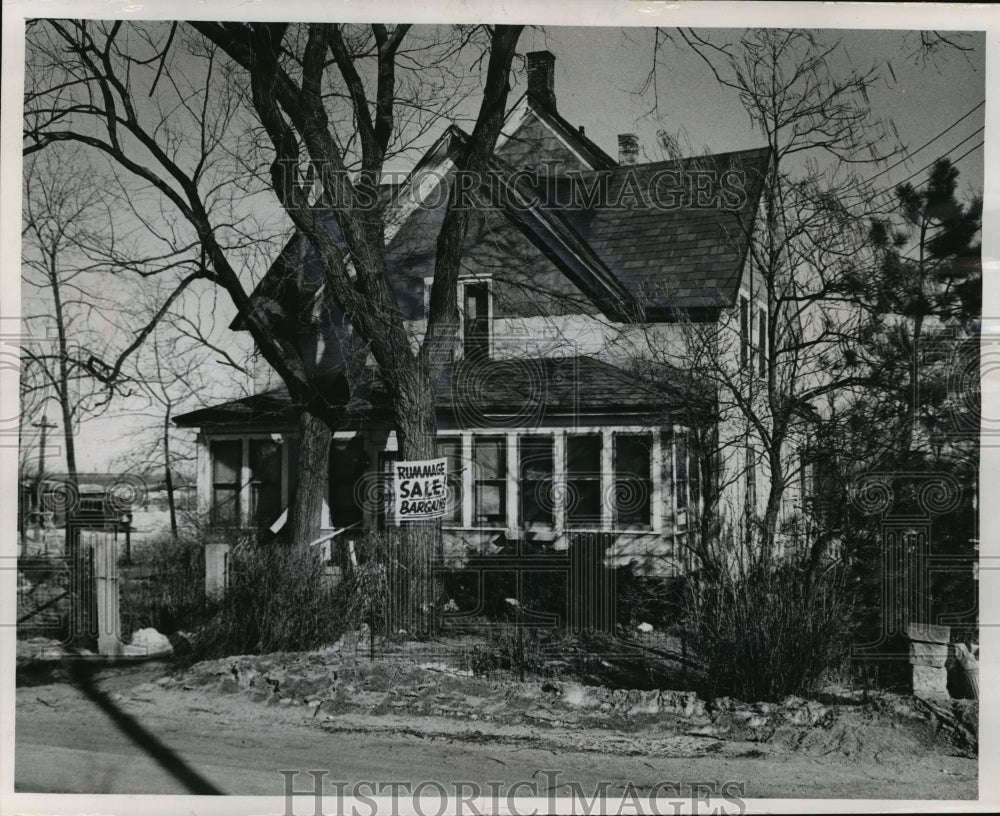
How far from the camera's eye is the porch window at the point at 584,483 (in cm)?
699

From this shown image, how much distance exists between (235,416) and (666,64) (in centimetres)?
405

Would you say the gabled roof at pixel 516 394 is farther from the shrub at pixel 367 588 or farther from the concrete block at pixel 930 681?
the concrete block at pixel 930 681

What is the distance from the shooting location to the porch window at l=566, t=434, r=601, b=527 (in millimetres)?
6992

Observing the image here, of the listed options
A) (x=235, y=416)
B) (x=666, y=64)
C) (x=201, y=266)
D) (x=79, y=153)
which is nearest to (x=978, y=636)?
(x=666, y=64)

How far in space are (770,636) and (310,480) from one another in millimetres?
3574

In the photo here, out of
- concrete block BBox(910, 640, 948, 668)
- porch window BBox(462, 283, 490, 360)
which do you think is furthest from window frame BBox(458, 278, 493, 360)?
concrete block BBox(910, 640, 948, 668)

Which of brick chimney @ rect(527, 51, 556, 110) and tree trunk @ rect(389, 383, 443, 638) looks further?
tree trunk @ rect(389, 383, 443, 638)

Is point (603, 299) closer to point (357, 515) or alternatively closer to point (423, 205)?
point (423, 205)

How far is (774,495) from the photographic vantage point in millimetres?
6750

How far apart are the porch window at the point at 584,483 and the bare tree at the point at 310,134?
1.03 metres

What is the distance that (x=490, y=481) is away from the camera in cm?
713

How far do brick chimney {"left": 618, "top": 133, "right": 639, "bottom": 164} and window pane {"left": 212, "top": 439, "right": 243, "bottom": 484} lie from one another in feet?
11.7

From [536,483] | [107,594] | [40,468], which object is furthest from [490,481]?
[40,468]

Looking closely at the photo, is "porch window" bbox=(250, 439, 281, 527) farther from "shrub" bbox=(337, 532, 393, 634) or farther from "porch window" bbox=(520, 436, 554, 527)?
"porch window" bbox=(520, 436, 554, 527)
